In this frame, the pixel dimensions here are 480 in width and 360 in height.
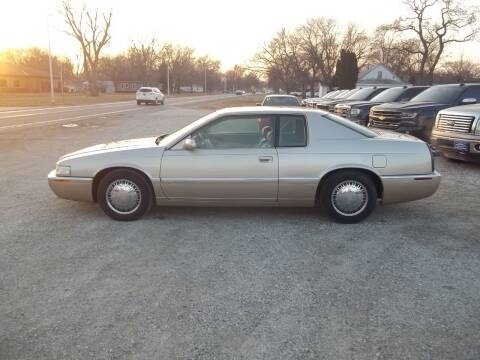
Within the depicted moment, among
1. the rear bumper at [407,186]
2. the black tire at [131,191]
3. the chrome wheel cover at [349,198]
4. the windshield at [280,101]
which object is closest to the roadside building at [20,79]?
the windshield at [280,101]

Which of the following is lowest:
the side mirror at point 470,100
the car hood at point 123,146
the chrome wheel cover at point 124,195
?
the chrome wheel cover at point 124,195

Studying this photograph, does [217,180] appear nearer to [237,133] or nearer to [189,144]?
[189,144]

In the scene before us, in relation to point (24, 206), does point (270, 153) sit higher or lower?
higher

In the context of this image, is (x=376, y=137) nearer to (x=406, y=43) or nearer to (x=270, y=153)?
(x=270, y=153)

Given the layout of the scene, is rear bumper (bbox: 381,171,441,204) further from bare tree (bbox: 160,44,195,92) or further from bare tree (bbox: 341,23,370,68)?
bare tree (bbox: 160,44,195,92)

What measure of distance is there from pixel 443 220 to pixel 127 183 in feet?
13.0

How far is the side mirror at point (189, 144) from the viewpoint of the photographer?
17.0ft

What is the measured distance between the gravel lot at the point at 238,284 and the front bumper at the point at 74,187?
0.97ft

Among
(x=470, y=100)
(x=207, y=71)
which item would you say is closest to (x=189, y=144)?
(x=470, y=100)

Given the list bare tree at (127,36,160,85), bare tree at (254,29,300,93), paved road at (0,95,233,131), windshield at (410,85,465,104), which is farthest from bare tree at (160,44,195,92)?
windshield at (410,85,465,104)

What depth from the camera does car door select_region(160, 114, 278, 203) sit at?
204 inches

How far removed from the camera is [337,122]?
539cm

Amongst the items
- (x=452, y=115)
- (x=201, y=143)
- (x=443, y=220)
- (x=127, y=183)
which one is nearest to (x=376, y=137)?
(x=443, y=220)

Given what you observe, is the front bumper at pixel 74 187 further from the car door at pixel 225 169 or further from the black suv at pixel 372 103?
the black suv at pixel 372 103
